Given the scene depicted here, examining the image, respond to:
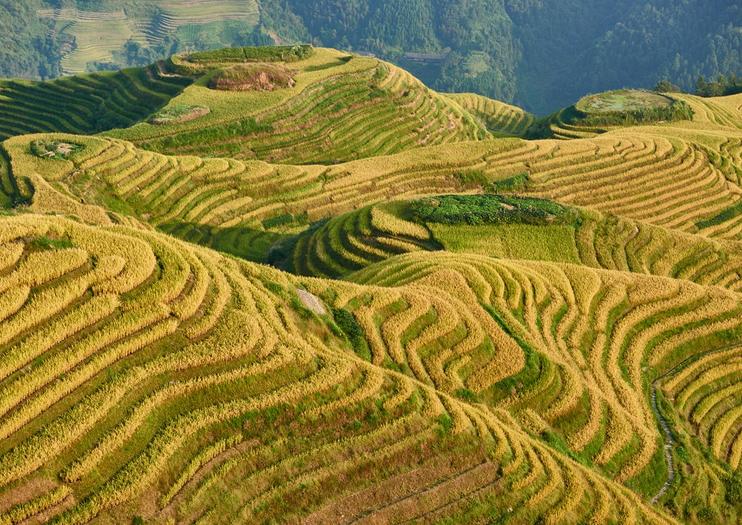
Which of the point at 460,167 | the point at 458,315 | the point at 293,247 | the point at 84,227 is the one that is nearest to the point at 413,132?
the point at 460,167

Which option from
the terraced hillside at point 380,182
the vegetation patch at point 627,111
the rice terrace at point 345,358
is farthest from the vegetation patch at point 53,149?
the vegetation patch at point 627,111

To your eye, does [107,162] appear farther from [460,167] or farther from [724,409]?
[724,409]

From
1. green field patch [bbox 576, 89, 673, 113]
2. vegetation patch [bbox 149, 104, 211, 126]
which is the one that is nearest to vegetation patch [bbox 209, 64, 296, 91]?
vegetation patch [bbox 149, 104, 211, 126]

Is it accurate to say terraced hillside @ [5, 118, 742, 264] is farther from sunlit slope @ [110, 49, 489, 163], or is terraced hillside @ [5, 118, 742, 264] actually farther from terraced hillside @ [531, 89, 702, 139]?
terraced hillside @ [531, 89, 702, 139]

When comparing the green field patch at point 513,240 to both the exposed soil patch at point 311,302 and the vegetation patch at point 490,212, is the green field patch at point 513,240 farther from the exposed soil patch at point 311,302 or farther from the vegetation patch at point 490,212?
the exposed soil patch at point 311,302

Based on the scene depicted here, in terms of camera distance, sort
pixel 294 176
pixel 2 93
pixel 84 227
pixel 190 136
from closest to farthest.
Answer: pixel 84 227 → pixel 294 176 → pixel 190 136 → pixel 2 93

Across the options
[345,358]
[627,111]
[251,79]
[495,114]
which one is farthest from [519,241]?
[495,114]
